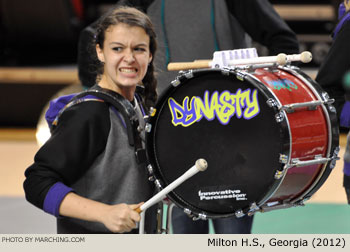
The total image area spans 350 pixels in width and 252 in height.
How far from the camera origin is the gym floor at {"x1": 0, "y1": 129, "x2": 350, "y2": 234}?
13.9 ft

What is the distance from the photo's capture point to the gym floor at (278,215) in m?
4.25

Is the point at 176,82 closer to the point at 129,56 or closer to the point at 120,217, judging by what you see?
the point at 129,56

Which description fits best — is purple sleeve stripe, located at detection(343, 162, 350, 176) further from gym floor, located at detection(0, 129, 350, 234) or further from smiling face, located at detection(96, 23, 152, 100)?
gym floor, located at detection(0, 129, 350, 234)

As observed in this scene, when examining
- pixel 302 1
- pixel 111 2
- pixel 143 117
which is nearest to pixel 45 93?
pixel 111 2

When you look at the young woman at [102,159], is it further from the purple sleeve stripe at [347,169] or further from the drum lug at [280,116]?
the purple sleeve stripe at [347,169]

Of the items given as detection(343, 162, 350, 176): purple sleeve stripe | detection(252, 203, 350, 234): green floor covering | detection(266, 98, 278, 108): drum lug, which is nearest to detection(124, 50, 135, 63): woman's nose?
detection(266, 98, 278, 108): drum lug

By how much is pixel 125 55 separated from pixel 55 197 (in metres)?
0.48

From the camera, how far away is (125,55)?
2.13 meters

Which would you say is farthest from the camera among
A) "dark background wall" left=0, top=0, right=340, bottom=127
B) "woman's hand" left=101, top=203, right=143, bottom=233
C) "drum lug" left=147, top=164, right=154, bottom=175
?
"dark background wall" left=0, top=0, right=340, bottom=127

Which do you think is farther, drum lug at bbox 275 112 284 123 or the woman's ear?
the woman's ear

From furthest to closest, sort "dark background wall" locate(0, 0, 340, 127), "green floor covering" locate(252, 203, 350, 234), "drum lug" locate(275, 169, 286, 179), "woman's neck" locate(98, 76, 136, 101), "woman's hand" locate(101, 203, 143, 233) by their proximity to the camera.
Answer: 1. "dark background wall" locate(0, 0, 340, 127)
2. "green floor covering" locate(252, 203, 350, 234)
3. "woman's neck" locate(98, 76, 136, 101)
4. "drum lug" locate(275, 169, 286, 179)
5. "woman's hand" locate(101, 203, 143, 233)

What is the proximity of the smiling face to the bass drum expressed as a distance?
12 cm
